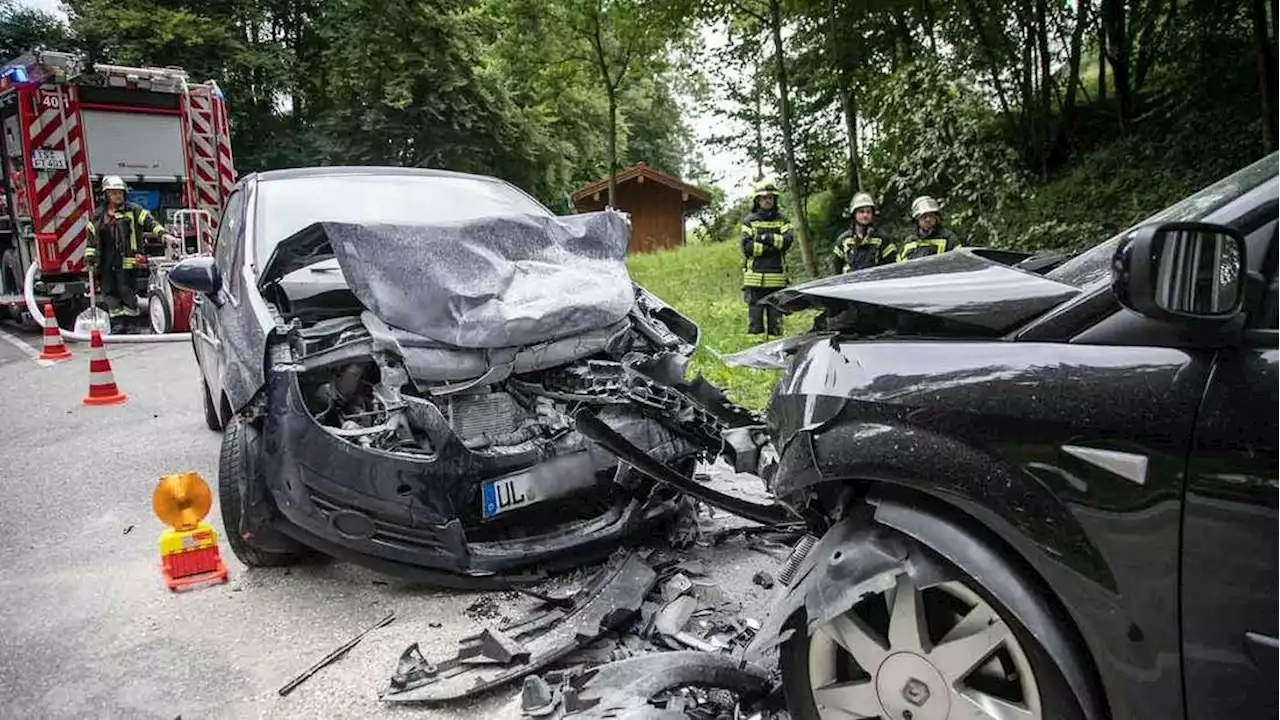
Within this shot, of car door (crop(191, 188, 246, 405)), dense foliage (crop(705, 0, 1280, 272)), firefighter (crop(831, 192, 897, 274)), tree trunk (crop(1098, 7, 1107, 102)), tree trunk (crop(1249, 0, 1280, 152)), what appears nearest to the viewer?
car door (crop(191, 188, 246, 405))

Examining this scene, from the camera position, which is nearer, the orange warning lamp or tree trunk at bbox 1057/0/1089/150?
the orange warning lamp

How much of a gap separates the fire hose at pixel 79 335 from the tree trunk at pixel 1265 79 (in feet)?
36.7

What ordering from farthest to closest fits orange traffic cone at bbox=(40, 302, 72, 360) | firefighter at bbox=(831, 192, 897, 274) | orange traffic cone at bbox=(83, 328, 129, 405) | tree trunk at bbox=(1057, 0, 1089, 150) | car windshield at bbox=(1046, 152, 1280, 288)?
1. tree trunk at bbox=(1057, 0, 1089, 150)
2. orange traffic cone at bbox=(40, 302, 72, 360)
3. firefighter at bbox=(831, 192, 897, 274)
4. orange traffic cone at bbox=(83, 328, 129, 405)
5. car windshield at bbox=(1046, 152, 1280, 288)

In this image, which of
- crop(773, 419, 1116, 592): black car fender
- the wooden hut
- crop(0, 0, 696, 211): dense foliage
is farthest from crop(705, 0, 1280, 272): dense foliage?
the wooden hut

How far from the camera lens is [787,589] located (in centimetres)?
212

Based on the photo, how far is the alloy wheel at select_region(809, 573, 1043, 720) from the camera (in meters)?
1.77

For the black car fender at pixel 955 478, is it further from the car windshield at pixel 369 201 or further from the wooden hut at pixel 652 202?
the wooden hut at pixel 652 202

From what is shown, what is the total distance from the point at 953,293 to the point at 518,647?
1.79 metres

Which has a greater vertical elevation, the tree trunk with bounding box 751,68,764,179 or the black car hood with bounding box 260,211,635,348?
the tree trunk with bounding box 751,68,764,179

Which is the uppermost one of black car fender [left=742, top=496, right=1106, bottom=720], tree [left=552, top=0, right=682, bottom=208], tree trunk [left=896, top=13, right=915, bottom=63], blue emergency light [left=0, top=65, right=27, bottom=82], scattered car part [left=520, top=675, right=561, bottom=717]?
tree [left=552, top=0, right=682, bottom=208]

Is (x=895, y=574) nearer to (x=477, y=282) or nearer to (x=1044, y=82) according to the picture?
(x=477, y=282)

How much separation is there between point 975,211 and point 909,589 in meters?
9.56

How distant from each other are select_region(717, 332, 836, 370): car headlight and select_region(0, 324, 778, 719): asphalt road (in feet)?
3.53

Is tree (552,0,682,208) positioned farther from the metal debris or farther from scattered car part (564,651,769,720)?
scattered car part (564,651,769,720)
